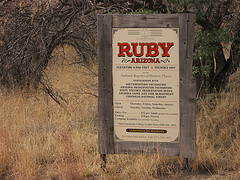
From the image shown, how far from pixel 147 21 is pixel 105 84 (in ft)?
2.97

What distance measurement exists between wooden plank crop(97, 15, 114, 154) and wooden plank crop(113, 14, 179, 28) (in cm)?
16

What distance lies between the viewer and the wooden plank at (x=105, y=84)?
4016 millimetres

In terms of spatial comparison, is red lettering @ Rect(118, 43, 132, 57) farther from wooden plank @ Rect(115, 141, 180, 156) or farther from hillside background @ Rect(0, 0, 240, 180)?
hillside background @ Rect(0, 0, 240, 180)

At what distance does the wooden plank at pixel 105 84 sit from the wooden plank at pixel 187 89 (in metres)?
0.85

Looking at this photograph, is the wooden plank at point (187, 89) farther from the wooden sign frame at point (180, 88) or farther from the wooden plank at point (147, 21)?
the wooden plank at point (147, 21)

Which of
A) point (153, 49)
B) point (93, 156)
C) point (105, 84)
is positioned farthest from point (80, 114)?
point (153, 49)

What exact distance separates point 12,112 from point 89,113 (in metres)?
1.51

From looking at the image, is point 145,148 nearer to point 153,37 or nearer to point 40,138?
point 153,37

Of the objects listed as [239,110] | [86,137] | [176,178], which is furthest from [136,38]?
[239,110]

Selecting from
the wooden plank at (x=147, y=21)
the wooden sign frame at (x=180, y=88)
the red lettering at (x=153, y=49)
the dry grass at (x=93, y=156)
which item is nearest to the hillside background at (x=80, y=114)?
the dry grass at (x=93, y=156)

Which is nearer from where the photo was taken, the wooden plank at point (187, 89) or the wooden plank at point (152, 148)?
the wooden plank at point (187, 89)

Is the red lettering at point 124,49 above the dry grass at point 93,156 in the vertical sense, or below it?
above

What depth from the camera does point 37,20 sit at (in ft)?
22.1

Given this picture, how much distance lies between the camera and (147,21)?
3.88 m
